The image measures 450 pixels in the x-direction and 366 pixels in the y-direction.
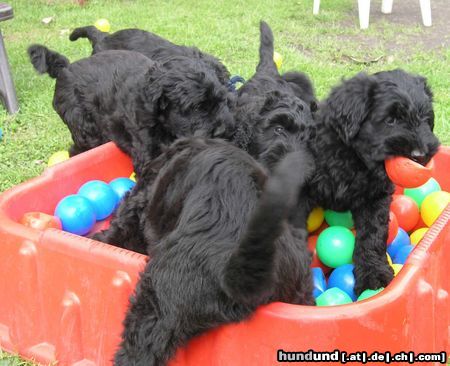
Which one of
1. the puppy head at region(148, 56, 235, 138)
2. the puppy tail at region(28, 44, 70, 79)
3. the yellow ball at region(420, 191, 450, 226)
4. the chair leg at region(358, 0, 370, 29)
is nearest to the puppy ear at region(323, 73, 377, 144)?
the puppy head at region(148, 56, 235, 138)

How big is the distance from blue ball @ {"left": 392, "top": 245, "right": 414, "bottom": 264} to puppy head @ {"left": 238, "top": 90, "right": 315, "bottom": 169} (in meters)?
0.81

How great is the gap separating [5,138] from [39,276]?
221cm

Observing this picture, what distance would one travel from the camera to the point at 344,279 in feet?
8.72

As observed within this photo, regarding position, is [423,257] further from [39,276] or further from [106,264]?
[39,276]

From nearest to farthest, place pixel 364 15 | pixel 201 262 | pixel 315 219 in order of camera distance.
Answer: pixel 201 262 → pixel 315 219 → pixel 364 15

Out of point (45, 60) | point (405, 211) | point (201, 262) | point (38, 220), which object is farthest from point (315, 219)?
point (45, 60)

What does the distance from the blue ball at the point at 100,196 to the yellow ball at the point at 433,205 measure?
1.71 metres

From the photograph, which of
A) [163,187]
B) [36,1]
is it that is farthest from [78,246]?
[36,1]

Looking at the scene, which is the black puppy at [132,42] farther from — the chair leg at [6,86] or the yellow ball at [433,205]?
the yellow ball at [433,205]

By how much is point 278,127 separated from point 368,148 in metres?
0.45

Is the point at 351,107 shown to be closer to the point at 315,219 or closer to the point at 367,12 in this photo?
the point at 315,219

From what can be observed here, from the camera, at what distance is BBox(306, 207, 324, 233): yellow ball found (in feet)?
9.95

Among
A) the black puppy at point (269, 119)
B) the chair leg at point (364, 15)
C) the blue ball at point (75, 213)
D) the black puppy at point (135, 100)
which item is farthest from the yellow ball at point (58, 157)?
the chair leg at point (364, 15)

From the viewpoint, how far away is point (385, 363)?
6.06 ft
